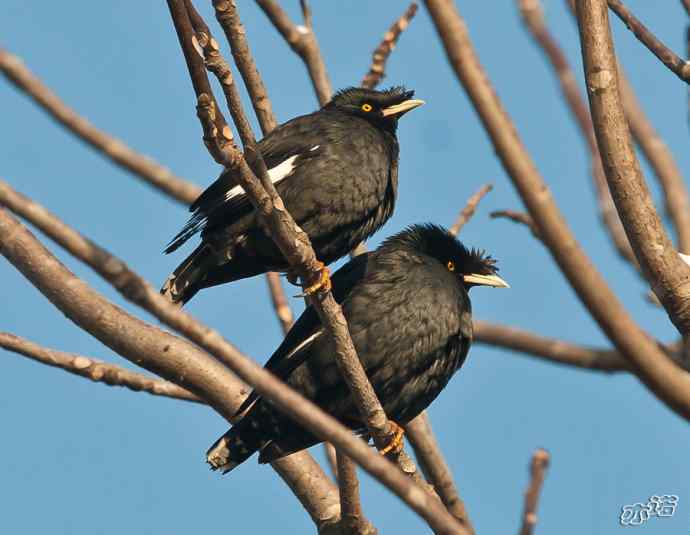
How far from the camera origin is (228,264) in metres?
6.27

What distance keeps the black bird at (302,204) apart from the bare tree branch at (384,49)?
3.11 ft

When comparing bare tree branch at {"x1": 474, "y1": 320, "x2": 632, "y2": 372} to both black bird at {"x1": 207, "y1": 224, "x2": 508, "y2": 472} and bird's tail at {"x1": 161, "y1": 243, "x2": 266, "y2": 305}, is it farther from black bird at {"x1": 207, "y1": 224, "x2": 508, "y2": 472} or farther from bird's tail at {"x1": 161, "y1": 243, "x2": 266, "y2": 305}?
bird's tail at {"x1": 161, "y1": 243, "x2": 266, "y2": 305}

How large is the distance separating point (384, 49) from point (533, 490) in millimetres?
4494

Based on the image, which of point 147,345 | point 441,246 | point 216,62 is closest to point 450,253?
point 441,246

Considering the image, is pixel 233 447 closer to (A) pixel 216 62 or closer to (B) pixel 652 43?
(A) pixel 216 62

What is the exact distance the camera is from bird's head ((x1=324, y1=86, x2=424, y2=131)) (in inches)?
274

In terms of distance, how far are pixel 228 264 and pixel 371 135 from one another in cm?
115

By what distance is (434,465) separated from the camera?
622 centimetres

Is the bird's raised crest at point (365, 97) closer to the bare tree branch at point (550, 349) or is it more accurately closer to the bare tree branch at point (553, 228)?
the bare tree branch at point (550, 349)

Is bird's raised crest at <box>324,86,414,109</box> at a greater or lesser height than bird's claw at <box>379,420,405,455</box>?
greater

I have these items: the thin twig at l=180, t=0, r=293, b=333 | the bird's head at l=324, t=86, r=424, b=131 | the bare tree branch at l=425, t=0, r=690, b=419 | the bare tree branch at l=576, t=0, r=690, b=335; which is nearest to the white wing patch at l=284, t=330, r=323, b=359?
the bird's head at l=324, t=86, r=424, b=131

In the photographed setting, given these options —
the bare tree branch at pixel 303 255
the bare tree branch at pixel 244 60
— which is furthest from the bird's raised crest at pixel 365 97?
the bare tree branch at pixel 303 255

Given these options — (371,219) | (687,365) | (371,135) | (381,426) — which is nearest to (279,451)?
(381,426)

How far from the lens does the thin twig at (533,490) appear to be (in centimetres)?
339
